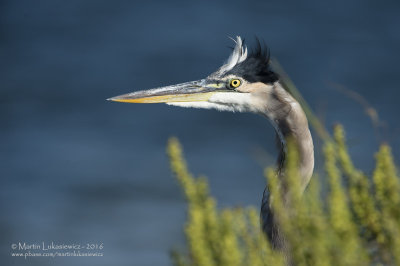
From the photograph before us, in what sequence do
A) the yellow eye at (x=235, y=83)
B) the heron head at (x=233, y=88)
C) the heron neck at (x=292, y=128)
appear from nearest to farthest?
1. the heron neck at (x=292, y=128)
2. the heron head at (x=233, y=88)
3. the yellow eye at (x=235, y=83)

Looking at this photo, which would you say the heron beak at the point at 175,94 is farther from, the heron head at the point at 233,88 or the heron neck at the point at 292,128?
the heron neck at the point at 292,128

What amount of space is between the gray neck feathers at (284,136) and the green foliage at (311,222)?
1215 millimetres

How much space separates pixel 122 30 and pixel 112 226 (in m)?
5.06

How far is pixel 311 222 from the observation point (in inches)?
80.1

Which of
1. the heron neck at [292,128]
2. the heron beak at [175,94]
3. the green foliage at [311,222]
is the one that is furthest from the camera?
the heron beak at [175,94]

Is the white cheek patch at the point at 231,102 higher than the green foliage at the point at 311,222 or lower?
higher

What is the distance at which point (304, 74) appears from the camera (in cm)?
947

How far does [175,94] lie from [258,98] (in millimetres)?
578

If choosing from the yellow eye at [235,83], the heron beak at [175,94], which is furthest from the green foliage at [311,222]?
the heron beak at [175,94]

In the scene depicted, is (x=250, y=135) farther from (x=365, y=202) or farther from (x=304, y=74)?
(x=365, y=202)

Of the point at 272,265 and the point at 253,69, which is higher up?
the point at 253,69

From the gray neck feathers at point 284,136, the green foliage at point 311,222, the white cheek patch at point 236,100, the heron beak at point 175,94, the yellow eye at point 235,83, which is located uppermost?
the heron beak at point 175,94

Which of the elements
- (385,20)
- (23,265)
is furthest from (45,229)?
(385,20)

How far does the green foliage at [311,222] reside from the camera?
2041 mm
